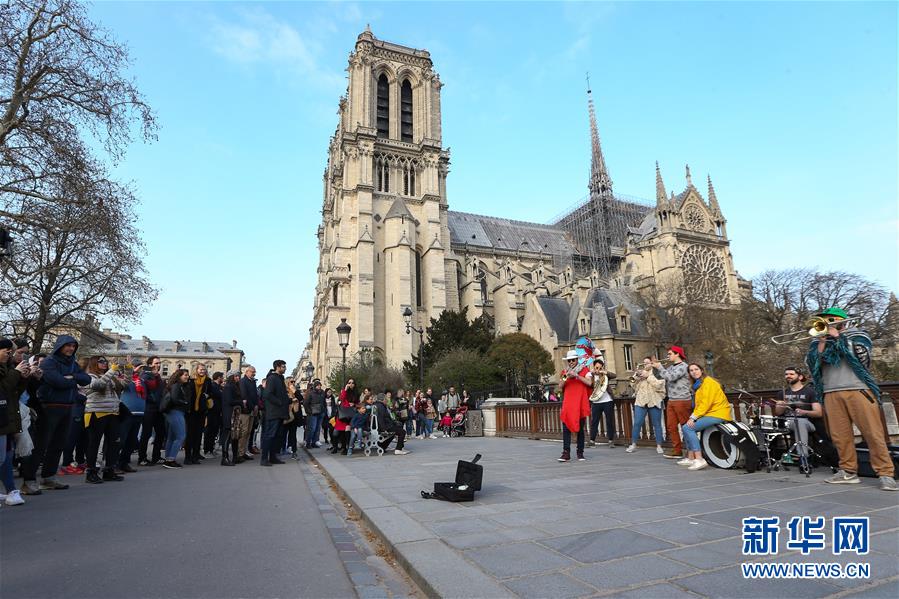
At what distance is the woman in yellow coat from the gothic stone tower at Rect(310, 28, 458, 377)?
34.4m

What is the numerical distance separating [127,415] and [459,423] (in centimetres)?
1210

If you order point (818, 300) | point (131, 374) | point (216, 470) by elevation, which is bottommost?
point (216, 470)

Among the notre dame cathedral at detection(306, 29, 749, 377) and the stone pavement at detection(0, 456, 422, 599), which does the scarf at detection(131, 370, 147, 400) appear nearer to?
the stone pavement at detection(0, 456, 422, 599)

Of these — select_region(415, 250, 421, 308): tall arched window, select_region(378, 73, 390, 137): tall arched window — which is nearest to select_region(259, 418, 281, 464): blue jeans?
select_region(415, 250, 421, 308): tall arched window

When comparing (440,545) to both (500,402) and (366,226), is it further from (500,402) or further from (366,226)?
(366,226)

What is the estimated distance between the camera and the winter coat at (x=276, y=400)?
381 inches

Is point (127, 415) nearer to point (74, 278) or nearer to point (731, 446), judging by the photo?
point (731, 446)

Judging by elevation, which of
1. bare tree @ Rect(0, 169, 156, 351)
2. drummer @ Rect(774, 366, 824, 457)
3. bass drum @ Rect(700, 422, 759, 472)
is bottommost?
bass drum @ Rect(700, 422, 759, 472)

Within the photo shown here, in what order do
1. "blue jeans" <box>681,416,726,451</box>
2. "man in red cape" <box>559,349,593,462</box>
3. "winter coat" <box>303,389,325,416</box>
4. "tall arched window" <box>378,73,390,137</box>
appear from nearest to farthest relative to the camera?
"blue jeans" <box>681,416,726,451</box>, "man in red cape" <box>559,349,593,462</box>, "winter coat" <box>303,389,325,416</box>, "tall arched window" <box>378,73,390,137</box>

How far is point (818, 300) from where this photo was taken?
104 ft

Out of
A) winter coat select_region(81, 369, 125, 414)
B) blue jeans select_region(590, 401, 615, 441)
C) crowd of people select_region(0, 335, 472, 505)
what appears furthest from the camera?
blue jeans select_region(590, 401, 615, 441)

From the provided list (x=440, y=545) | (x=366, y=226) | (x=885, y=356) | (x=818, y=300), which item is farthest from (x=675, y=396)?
(x=366, y=226)

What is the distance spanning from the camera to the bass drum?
6348 millimetres

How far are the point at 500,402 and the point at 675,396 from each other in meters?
9.54
